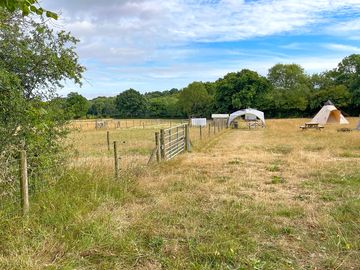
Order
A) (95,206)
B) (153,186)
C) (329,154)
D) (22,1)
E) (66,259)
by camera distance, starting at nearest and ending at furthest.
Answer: (22,1) < (66,259) < (95,206) < (153,186) < (329,154)

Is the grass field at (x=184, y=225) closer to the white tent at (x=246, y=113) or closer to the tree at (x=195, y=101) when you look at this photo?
the white tent at (x=246, y=113)

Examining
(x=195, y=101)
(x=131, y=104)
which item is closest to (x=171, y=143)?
(x=195, y=101)

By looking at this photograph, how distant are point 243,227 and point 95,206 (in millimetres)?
2190

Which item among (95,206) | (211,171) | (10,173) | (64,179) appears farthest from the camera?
(211,171)

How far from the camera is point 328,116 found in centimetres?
3325

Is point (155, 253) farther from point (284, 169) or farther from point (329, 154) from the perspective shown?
point (329, 154)

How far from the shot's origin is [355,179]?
25.3ft

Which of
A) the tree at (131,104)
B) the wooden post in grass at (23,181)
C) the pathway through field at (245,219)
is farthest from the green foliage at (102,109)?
the wooden post in grass at (23,181)

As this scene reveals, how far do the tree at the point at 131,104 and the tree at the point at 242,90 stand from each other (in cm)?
3330

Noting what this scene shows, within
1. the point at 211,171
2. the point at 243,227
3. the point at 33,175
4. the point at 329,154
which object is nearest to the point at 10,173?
the point at 33,175

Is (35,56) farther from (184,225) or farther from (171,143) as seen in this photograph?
(171,143)

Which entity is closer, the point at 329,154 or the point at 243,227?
the point at 243,227

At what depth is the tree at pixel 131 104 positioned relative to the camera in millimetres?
99125

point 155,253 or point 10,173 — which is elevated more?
point 10,173
